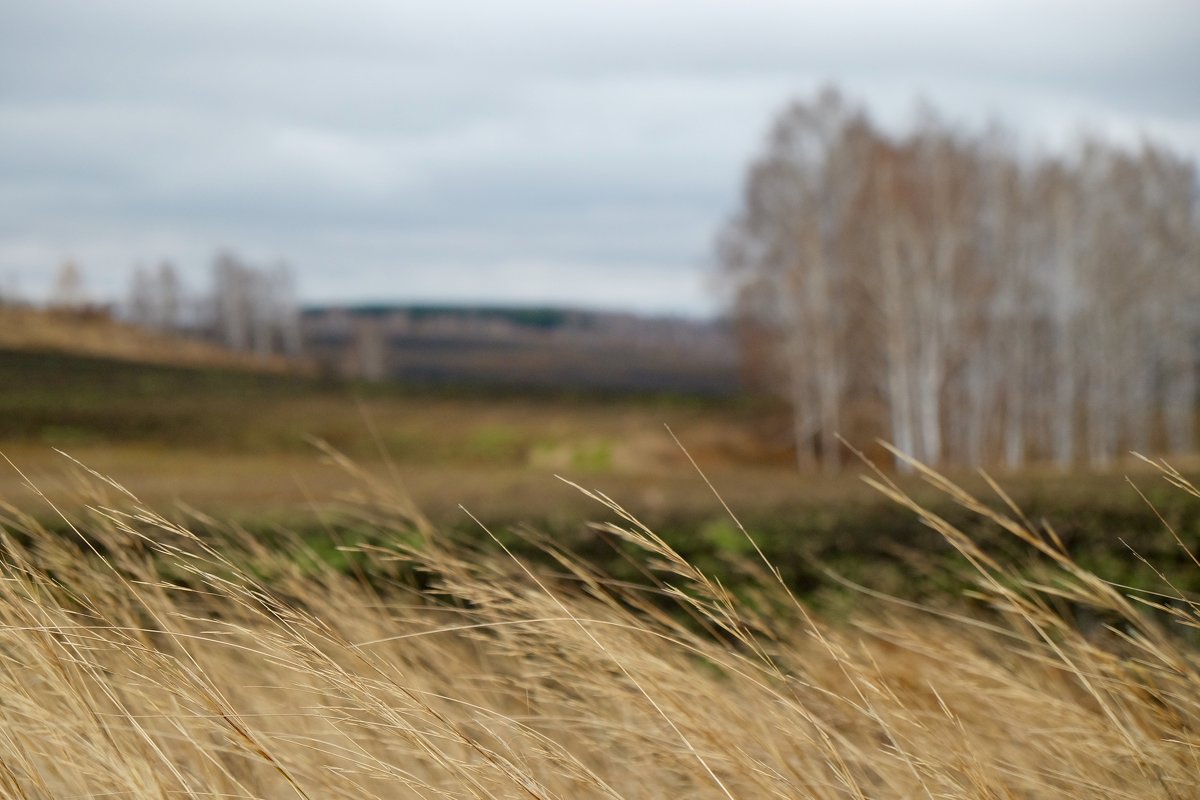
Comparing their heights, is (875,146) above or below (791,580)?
above

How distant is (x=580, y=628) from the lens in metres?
1.37

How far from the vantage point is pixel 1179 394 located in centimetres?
2672

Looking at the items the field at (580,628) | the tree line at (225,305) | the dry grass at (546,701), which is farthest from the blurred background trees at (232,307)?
the dry grass at (546,701)

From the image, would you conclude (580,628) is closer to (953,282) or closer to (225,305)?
(953,282)

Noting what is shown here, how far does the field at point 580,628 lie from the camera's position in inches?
51.2

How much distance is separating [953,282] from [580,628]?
20.1 metres

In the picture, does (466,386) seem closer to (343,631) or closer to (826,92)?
(826,92)

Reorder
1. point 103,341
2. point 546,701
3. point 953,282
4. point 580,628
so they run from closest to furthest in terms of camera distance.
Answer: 1. point 580,628
2. point 546,701
3. point 953,282
4. point 103,341

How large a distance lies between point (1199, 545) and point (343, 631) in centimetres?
656

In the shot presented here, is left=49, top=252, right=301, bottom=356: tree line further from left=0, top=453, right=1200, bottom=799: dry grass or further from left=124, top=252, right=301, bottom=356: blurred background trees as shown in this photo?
left=0, top=453, right=1200, bottom=799: dry grass

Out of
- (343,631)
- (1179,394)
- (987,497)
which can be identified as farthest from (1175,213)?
(343,631)

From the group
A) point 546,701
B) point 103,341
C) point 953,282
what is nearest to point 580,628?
point 546,701

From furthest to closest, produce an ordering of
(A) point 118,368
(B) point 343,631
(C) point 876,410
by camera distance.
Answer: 1. (A) point 118,368
2. (C) point 876,410
3. (B) point 343,631


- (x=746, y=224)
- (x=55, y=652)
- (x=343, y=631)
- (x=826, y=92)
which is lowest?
(x=343, y=631)
